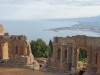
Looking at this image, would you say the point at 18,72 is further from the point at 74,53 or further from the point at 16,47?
the point at 16,47

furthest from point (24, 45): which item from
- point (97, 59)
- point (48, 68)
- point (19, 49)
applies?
point (97, 59)

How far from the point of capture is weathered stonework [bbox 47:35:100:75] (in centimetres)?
4200

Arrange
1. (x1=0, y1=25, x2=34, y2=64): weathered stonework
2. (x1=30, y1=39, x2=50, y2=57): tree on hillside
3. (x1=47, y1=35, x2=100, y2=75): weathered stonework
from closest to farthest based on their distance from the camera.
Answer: (x1=47, y1=35, x2=100, y2=75): weathered stonework
(x1=0, y1=25, x2=34, y2=64): weathered stonework
(x1=30, y1=39, x2=50, y2=57): tree on hillside

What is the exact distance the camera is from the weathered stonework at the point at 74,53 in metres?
42.0

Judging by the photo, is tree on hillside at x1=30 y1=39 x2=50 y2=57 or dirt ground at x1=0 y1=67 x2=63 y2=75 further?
tree on hillside at x1=30 y1=39 x2=50 y2=57

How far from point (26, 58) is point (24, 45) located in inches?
109

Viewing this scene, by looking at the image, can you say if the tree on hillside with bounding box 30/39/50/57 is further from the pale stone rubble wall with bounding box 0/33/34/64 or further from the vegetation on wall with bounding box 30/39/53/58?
the pale stone rubble wall with bounding box 0/33/34/64

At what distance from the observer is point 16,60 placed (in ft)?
166

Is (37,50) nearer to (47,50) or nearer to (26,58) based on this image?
(47,50)

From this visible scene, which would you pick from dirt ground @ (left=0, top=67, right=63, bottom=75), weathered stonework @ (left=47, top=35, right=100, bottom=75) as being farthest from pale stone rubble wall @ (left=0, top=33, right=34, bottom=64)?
weathered stonework @ (left=47, top=35, right=100, bottom=75)

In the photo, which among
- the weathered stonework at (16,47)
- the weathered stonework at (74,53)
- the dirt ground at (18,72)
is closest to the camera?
the weathered stonework at (74,53)

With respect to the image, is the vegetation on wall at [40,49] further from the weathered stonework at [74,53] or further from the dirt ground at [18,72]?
the weathered stonework at [74,53]

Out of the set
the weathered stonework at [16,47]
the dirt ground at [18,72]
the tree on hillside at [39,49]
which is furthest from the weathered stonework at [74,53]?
the tree on hillside at [39,49]

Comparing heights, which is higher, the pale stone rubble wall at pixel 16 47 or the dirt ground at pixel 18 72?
the pale stone rubble wall at pixel 16 47
